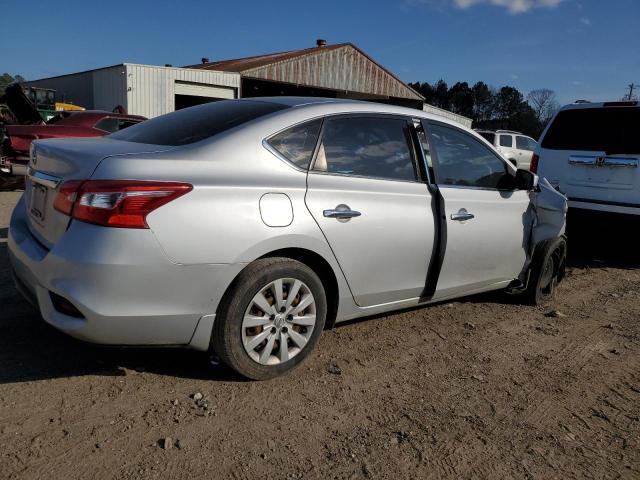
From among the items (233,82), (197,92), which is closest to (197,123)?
(197,92)

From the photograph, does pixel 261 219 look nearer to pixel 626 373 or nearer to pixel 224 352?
pixel 224 352

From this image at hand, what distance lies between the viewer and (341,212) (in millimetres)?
3295

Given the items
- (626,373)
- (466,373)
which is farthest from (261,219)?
(626,373)

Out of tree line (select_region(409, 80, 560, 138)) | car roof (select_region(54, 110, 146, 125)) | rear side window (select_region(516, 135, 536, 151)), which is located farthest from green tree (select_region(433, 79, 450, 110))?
car roof (select_region(54, 110, 146, 125))

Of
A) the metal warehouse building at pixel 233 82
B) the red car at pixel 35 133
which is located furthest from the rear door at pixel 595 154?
the metal warehouse building at pixel 233 82

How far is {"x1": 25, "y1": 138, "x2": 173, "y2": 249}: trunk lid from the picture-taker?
9.12 feet

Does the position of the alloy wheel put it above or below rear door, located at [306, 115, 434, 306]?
below

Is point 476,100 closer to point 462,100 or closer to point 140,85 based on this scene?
point 462,100

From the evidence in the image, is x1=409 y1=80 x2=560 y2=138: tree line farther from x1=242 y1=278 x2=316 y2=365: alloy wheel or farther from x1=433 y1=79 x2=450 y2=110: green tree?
x1=242 y1=278 x2=316 y2=365: alloy wheel

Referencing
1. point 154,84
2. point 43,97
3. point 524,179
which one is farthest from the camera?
point 43,97

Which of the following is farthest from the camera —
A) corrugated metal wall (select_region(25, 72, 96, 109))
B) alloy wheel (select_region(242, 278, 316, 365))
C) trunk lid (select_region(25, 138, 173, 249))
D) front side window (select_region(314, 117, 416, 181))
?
corrugated metal wall (select_region(25, 72, 96, 109))

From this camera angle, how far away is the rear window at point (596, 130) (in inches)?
268

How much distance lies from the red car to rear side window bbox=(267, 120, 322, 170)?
287 inches

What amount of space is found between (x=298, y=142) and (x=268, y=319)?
1.06 m
